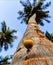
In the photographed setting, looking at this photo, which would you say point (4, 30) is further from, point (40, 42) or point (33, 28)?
point (40, 42)

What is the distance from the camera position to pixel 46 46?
606cm

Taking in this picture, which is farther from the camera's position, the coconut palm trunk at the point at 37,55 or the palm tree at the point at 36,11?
the palm tree at the point at 36,11

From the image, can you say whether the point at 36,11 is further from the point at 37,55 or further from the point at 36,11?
the point at 37,55

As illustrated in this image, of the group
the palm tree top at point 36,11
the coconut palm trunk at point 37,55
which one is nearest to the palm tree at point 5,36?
the palm tree top at point 36,11

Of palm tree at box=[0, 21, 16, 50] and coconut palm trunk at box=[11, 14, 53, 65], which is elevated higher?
coconut palm trunk at box=[11, 14, 53, 65]

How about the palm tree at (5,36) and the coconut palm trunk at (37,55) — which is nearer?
the coconut palm trunk at (37,55)

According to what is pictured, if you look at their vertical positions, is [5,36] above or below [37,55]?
below

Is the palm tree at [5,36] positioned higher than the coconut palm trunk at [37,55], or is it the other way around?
the coconut palm trunk at [37,55]

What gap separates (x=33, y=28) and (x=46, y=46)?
215 centimetres

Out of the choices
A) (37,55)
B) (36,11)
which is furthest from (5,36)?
(37,55)

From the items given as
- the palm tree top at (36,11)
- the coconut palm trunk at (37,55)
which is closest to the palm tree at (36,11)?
the palm tree top at (36,11)

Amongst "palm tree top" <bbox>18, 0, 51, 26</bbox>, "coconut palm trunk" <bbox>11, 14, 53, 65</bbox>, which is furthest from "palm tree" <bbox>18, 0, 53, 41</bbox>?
"coconut palm trunk" <bbox>11, 14, 53, 65</bbox>

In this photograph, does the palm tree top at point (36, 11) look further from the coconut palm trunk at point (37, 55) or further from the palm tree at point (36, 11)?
the coconut palm trunk at point (37, 55)

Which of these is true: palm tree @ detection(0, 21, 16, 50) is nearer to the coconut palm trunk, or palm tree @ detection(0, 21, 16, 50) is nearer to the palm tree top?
the palm tree top
